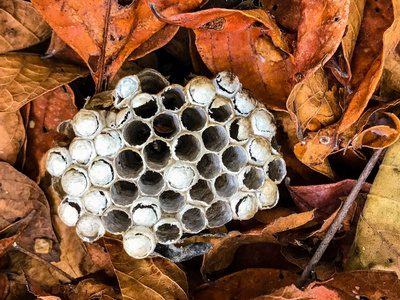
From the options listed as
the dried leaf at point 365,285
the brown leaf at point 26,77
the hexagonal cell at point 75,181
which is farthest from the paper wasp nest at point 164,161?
the dried leaf at point 365,285

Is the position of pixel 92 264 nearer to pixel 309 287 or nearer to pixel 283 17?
pixel 309 287

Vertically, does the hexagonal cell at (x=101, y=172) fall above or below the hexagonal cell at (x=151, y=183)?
above

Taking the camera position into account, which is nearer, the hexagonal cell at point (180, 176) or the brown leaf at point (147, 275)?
the hexagonal cell at point (180, 176)

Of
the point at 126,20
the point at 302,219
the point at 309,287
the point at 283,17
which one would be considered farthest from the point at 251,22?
the point at 309,287

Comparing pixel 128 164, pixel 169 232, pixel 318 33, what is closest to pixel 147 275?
pixel 169 232

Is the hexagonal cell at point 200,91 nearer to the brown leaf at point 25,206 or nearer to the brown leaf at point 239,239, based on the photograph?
the brown leaf at point 239,239

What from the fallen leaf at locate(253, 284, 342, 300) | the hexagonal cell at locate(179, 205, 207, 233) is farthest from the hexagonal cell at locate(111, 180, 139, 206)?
the fallen leaf at locate(253, 284, 342, 300)
